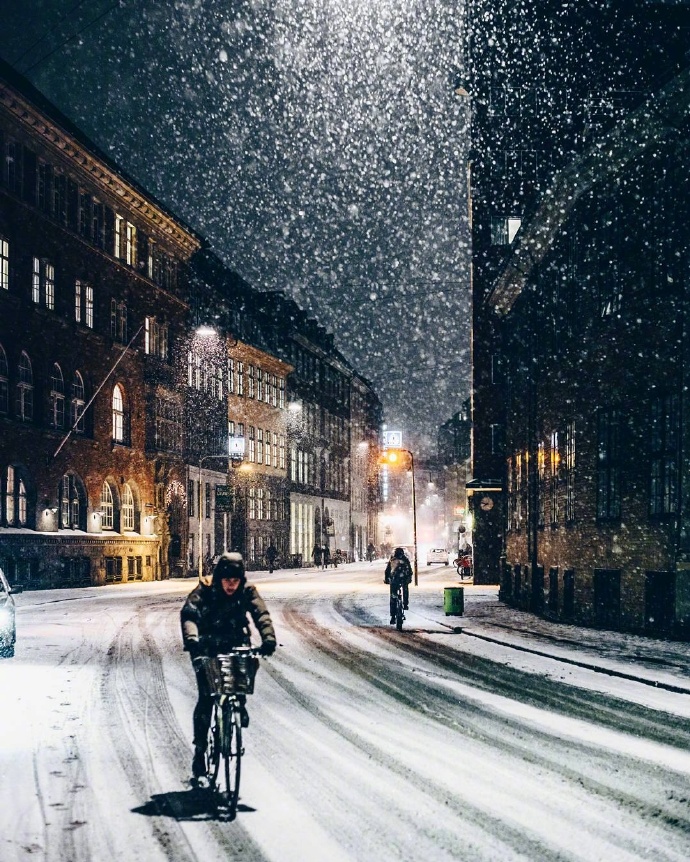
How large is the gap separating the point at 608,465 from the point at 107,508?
32625 millimetres

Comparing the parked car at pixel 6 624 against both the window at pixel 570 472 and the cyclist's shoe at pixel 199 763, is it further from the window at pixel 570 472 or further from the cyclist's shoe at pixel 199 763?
the window at pixel 570 472

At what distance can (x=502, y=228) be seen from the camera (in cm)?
5194

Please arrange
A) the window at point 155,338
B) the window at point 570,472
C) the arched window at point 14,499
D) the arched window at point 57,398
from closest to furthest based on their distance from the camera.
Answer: the window at point 570,472 < the arched window at point 14,499 < the arched window at point 57,398 < the window at point 155,338

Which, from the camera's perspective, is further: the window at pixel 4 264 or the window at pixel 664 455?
the window at pixel 4 264

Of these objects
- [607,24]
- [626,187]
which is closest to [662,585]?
[626,187]

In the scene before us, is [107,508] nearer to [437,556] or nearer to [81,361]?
[81,361]

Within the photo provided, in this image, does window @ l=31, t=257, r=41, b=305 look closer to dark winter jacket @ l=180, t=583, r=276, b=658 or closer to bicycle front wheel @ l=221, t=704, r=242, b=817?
dark winter jacket @ l=180, t=583, r=276, b=658

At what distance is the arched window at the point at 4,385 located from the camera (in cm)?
4281

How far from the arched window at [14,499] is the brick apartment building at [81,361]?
7 centimetres

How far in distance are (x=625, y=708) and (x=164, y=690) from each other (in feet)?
18.2

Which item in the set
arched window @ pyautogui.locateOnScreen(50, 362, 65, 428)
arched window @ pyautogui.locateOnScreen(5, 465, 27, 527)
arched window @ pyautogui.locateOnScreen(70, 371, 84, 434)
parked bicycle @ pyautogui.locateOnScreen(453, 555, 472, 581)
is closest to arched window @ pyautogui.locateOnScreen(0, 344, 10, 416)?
arched window @ pyautogui.locateOnScreen(5, 465, 27, 527)

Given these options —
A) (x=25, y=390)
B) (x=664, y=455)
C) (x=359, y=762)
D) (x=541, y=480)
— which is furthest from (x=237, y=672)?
(x=25, y=390)

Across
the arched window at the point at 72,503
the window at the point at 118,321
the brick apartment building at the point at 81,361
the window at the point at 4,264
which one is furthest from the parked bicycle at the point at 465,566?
the window at the point at 4,264

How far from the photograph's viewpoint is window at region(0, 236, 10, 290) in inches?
1698
